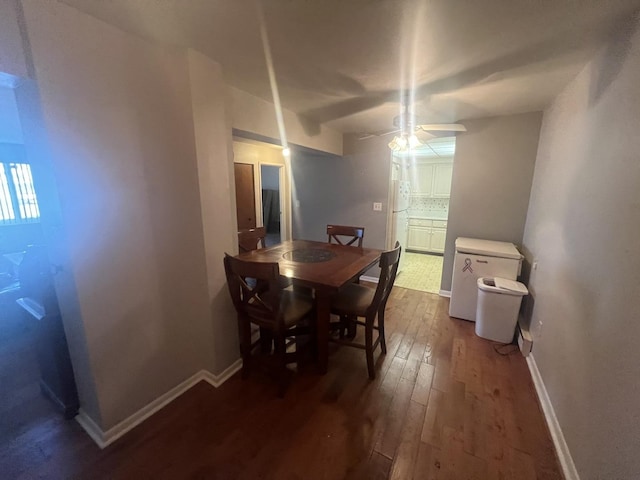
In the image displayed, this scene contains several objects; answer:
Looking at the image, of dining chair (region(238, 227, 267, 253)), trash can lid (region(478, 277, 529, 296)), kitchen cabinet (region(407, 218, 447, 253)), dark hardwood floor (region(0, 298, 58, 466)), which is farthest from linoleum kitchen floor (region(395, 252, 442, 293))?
dark hardwood floor (region(0, 298, 58, 466))

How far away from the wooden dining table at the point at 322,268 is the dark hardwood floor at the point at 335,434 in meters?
0.43

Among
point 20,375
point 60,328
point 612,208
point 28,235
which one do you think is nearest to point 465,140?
point 612,208

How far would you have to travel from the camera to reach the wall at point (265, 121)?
2.05m

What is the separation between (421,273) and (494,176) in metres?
1.95

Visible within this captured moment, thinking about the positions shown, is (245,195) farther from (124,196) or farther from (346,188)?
(124,196)

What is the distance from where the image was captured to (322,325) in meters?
1.92

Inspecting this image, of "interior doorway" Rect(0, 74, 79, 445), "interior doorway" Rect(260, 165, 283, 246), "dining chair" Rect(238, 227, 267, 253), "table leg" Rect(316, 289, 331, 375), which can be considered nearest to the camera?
"interior doorway" Rect(0, 74, 79, 445)

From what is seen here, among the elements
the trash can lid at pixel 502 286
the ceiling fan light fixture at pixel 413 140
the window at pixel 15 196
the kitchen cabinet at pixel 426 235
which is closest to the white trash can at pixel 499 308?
the trash can lid at pixel 502 286

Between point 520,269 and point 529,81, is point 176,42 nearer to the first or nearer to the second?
point 529,81

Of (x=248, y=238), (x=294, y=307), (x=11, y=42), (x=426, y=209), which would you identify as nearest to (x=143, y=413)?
Answer: (x=294, y=307)

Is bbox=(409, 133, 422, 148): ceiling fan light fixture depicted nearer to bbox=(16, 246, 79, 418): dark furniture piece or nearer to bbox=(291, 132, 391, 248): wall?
bbox=(291, 132, 391, 248): wall

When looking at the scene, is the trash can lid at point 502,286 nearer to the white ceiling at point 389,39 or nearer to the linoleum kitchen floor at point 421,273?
the linoleum kitchen floor at point 421,273

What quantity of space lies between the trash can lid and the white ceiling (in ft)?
5.50

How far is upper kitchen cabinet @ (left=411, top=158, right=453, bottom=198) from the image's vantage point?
5.30 meters
